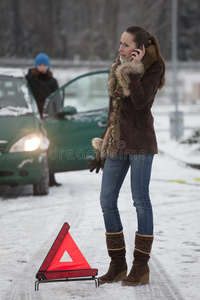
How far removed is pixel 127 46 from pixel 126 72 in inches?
8.1

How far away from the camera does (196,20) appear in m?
75.6

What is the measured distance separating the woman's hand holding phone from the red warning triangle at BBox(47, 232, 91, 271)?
132 centimetres

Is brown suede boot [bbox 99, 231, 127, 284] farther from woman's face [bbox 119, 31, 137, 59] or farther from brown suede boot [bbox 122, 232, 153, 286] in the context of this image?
woman's face [bbox 119, 31, 137, 59]

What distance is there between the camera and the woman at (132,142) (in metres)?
4.32

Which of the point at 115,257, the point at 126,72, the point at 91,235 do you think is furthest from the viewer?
the point at 91,235

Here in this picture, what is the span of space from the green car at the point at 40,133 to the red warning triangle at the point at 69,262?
153 inches

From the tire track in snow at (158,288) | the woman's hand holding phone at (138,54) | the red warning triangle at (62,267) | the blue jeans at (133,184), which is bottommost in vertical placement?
the tire track in snow at (158,288)

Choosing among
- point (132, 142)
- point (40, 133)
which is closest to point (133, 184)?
point (132, 142)

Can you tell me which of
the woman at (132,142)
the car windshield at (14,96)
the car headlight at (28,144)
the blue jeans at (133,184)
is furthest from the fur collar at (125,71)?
the car windshield at (14,96)

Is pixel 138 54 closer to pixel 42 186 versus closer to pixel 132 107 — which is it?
pixel 132 107

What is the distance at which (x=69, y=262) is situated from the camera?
14.6ft

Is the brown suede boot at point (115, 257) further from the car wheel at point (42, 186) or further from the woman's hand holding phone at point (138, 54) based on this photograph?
the car wheel at point (42, 186)

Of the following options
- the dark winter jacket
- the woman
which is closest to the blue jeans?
the woman

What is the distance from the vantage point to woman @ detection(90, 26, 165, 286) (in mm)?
4320
